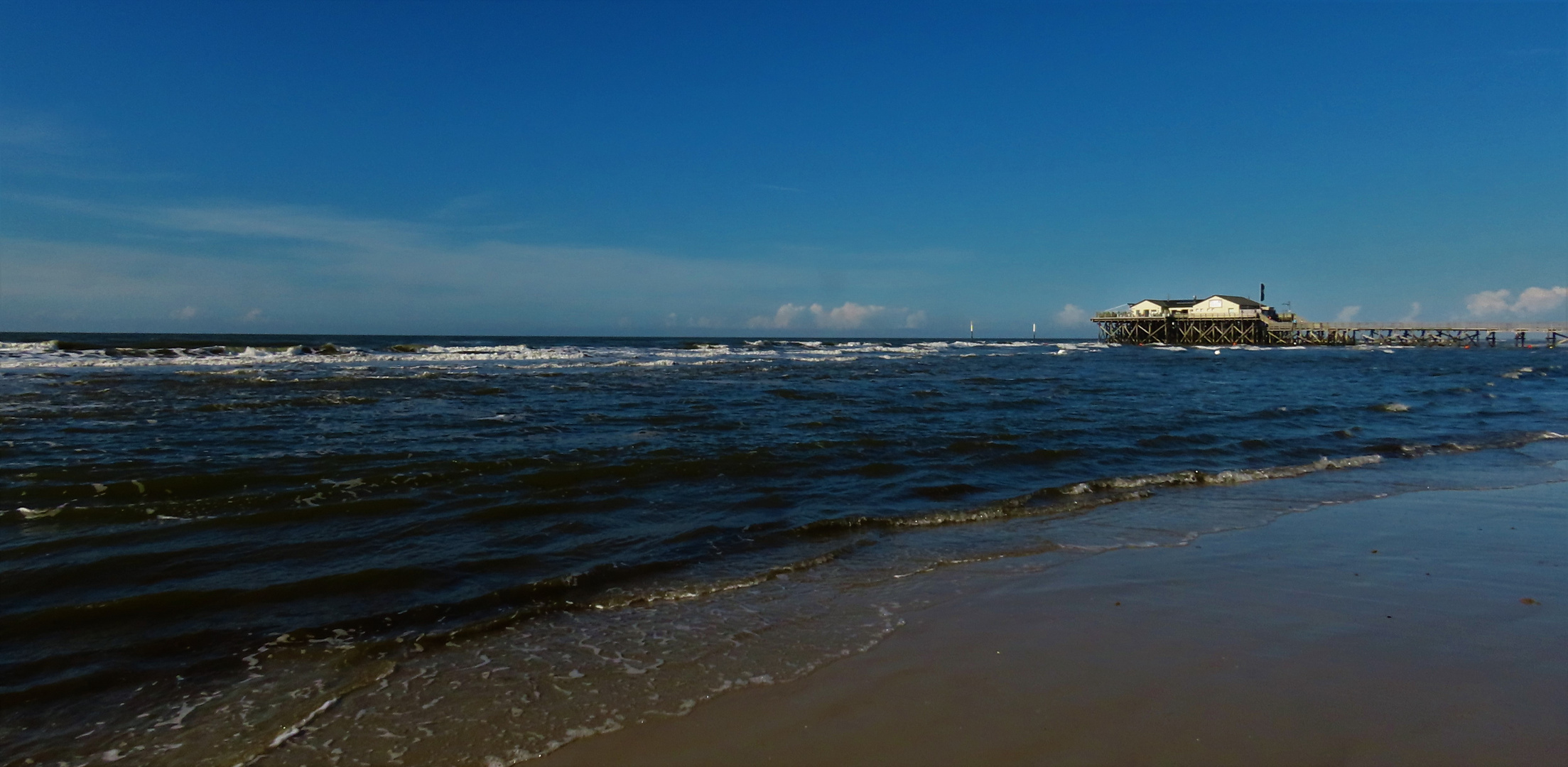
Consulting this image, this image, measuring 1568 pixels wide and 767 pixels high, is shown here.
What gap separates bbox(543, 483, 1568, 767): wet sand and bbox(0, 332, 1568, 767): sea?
0.33 m

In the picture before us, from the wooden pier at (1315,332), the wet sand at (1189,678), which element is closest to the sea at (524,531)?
the wet sand at (1189,678)

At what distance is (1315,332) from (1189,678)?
277ft

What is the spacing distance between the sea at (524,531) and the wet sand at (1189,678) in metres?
0.33

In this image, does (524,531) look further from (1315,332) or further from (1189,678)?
(1315,332)

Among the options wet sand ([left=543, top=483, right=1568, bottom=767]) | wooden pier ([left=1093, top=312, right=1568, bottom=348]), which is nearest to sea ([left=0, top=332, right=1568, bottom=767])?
wet sand ([left=543, top=483, right=1568, bottom=767])

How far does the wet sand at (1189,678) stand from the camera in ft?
9.29

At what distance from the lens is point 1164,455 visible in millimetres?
10070

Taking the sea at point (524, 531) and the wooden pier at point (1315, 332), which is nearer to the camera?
the sea at point (524, 531)

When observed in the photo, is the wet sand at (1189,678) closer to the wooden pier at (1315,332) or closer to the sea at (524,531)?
the sea at (524,531)

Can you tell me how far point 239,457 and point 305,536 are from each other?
380cm

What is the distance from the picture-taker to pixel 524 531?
593 cm

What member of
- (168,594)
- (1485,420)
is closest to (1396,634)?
(168,594)

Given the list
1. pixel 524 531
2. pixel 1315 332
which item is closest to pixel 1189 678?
pixel 524 531

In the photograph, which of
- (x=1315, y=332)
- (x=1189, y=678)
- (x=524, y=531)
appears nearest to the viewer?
(x=1189, y=678)
